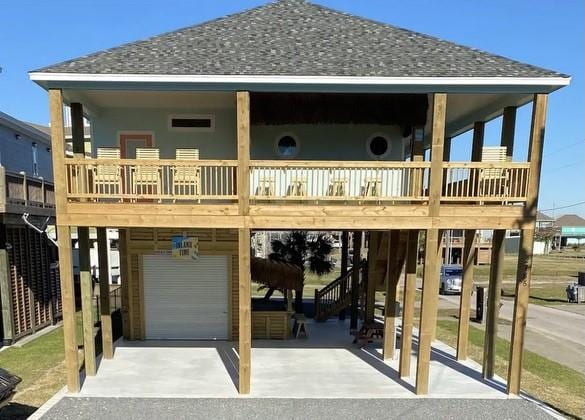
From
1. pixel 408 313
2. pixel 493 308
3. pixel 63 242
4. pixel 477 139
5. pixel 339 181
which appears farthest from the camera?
pixel 477 139

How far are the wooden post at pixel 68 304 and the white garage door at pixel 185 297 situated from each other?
372 centimetres

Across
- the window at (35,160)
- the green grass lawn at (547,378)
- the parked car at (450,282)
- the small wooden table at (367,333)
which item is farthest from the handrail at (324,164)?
the parked car at (450,282)

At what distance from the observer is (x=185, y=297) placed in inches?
451

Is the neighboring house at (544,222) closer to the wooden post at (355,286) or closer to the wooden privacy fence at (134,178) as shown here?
the wooden post at (355,286)

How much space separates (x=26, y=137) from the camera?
15375 mm

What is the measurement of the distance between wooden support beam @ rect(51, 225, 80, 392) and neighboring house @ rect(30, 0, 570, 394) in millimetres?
36

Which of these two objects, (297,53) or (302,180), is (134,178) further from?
(297,53)

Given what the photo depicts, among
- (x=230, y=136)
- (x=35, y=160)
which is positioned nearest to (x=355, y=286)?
(x=230, y=136)

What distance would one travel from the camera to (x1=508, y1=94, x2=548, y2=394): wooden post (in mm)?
7414

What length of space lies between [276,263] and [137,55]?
24.4 feet

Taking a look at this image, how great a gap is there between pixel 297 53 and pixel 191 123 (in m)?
3.67

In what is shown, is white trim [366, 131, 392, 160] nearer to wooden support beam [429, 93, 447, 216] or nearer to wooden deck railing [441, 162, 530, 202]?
wooden deck railing [441, 162, 530, 202]

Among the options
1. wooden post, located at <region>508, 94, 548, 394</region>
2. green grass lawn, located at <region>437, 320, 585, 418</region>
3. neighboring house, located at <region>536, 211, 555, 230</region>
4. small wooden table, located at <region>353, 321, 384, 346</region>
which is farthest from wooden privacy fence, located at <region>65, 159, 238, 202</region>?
neighboring house, located at <region>536, 211, 555, 230</region>

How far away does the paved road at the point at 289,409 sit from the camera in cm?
686
